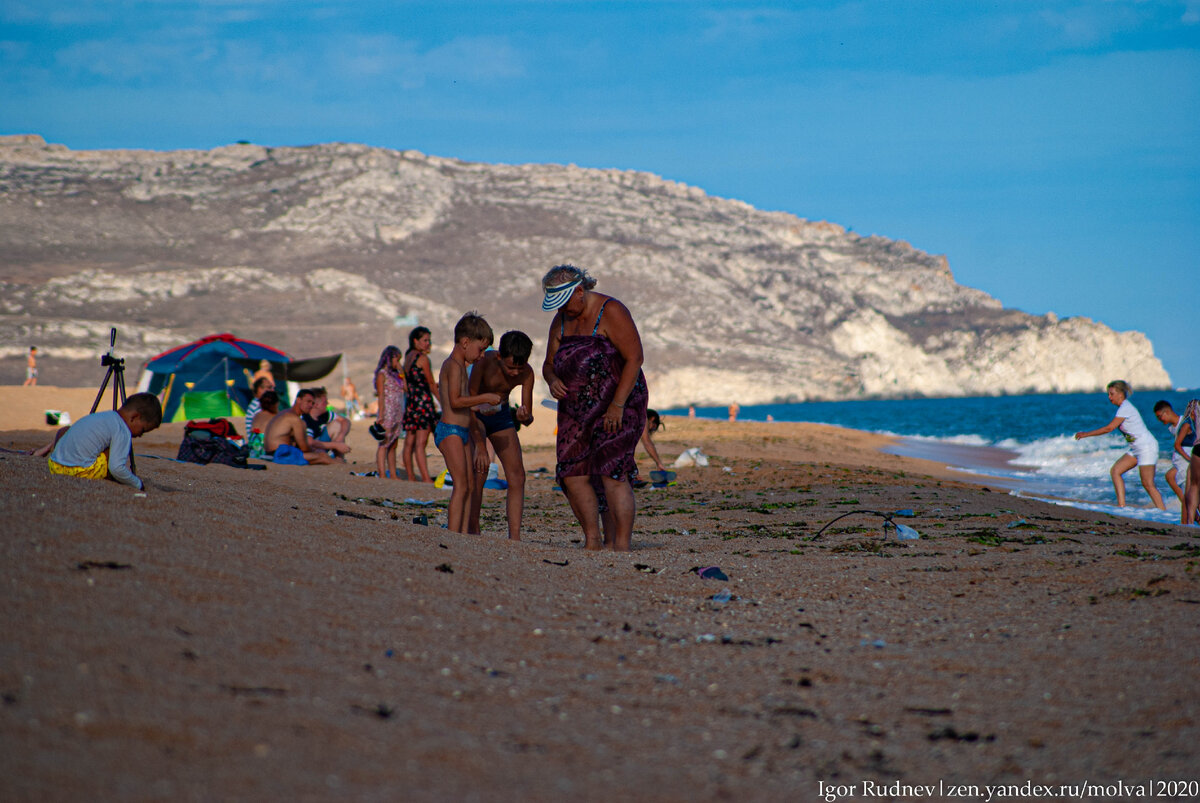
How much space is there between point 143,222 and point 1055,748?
121 metres

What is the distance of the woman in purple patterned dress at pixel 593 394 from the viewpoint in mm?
5484

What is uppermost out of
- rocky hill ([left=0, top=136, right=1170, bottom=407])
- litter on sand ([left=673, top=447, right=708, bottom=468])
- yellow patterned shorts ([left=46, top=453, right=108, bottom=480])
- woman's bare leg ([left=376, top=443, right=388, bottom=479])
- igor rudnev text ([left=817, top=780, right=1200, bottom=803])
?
rocky hill ([left=0, top=136, right=1170, bottom=407])

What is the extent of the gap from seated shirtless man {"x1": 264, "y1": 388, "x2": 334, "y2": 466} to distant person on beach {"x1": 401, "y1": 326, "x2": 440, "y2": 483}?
199 centimetres

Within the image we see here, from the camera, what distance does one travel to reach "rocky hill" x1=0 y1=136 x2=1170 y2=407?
86.4 metres

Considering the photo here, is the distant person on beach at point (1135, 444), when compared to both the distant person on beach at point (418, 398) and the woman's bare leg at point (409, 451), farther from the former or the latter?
the woman's bare leg at point (409, 451)

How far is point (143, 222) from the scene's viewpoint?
352 ft

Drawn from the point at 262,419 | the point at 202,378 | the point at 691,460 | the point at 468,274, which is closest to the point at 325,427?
the point at 262,419

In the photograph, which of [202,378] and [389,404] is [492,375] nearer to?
[389,404]

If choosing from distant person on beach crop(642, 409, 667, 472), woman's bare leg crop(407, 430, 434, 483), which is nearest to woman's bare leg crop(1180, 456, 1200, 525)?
distant person on beach crop(642, 409, 667, 472)

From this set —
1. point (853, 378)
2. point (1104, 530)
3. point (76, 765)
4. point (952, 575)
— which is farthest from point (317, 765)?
point (853, 378)

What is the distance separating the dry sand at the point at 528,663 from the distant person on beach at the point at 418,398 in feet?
14.6

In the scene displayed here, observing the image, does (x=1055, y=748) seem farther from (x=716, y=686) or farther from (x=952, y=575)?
(x=952, y=575)

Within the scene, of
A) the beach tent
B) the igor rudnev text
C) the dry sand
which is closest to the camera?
the dry sand

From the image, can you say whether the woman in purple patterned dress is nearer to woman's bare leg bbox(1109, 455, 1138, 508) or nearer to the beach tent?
woman's bare leg bbox(1109, 455, 1138, 508)
